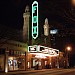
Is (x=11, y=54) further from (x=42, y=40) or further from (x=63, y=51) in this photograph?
(x=63, y=51)

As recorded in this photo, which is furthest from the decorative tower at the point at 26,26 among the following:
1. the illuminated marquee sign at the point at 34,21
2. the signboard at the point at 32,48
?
the signboard at the point at 32,48

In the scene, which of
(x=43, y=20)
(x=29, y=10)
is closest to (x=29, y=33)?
(x=29, y=10)

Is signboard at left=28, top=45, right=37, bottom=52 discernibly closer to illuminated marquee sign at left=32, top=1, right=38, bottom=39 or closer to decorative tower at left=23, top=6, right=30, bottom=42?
decorative tower at left=23, top=6, right=30, bottom=42

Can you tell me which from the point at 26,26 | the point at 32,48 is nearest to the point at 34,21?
the point at 26,26

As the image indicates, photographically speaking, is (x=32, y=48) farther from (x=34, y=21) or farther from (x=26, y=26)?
(x=34, y=21)

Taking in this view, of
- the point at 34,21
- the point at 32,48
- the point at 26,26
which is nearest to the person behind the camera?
the point at 32,48

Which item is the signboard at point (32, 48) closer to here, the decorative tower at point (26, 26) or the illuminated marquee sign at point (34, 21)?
A: the decorative tower at point (26, 26)

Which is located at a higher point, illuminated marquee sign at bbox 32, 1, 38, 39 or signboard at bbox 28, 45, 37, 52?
illuminated marquee sign at bbox 32, 1, 38, 39

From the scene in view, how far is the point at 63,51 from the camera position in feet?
286

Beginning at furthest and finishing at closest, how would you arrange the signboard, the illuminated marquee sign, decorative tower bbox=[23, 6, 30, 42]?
1. decorative tower bbox=[23, 6, 30, 42]
2. the illuminated marquee sign
3. the signboard

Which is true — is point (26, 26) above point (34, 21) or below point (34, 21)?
below

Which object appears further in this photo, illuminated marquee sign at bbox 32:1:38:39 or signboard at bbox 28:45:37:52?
illuminated marquee sign at bbox 32:1:38:39

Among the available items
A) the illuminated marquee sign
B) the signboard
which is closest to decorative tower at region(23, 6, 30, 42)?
the illuminated marquee sign

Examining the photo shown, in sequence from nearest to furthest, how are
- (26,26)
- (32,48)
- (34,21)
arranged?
(32,48) < (34,21) < (26,26)
